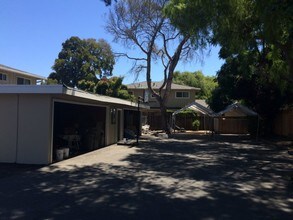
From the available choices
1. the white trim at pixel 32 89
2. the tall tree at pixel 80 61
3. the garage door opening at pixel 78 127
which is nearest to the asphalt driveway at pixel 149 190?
the white trim at pixel 32 89

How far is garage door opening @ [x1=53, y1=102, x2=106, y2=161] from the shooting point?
19.6m

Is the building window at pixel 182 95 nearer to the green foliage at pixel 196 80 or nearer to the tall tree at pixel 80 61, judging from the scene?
the tall tree at pixel 80 61

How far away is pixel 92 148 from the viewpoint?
21.1 meters

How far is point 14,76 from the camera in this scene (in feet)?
109

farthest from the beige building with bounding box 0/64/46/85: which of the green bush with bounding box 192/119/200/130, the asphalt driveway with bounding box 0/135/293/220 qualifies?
the asphalt driveway with bounding box 0/135/293/220

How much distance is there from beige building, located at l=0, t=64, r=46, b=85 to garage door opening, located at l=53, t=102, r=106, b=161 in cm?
1149

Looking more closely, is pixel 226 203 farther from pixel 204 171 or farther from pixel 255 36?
pixel 255 36

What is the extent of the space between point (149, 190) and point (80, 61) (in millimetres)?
56214

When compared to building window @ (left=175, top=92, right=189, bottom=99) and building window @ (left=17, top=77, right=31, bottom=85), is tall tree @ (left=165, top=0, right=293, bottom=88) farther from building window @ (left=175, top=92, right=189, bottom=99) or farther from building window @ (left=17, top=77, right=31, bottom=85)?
building window @ (left=175, top=92, right=189, bottom=99)

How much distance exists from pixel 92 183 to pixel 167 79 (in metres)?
29.1

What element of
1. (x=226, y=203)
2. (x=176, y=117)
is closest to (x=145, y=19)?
(x=176, y=117)

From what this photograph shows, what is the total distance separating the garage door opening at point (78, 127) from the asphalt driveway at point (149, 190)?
13.1ft

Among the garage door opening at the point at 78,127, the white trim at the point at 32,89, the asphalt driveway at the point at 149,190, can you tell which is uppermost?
the white trim at the point at 32,89

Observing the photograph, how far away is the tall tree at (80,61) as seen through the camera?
6309 centimetres
